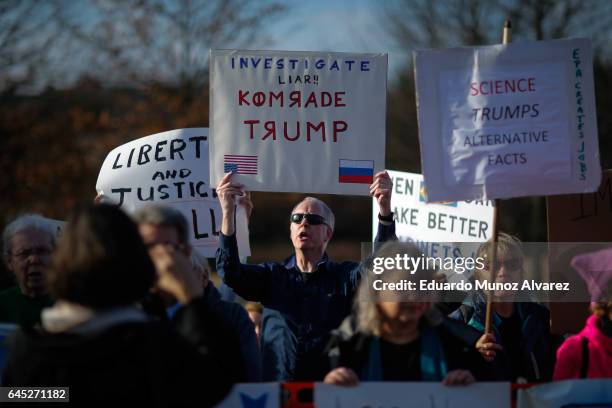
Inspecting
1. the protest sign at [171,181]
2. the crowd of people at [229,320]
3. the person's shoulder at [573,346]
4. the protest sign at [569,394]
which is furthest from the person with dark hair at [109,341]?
the protest sign at [171,181]

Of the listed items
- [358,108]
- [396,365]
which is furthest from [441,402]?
[358,108]

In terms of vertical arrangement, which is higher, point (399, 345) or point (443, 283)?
point (443, 283)

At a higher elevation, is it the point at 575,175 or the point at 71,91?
the point at 71,91

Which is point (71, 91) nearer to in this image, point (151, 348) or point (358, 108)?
point (358, 108)

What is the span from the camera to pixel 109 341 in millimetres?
2568

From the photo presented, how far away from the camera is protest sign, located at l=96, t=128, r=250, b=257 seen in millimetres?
5820

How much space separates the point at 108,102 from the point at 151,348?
1948 cm

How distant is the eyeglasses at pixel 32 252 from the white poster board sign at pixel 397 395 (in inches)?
69.1

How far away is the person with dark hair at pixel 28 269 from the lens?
471cm

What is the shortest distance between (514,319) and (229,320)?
1.41 metres

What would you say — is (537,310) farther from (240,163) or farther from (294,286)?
(240,163)

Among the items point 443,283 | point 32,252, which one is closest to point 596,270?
point 443,283

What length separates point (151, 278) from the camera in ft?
8.71

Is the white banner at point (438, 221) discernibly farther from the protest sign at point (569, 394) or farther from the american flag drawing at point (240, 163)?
the protest sign at point (569, 394)
